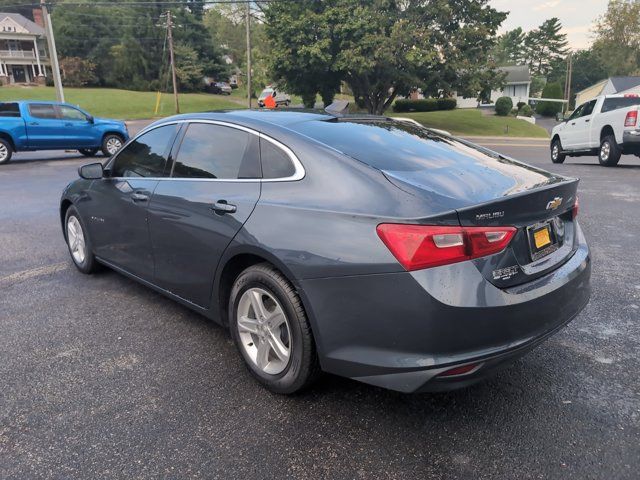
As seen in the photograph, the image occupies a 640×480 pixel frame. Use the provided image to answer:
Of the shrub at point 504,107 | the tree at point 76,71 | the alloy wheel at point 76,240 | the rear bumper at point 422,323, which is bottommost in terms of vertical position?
the shrub at point 504,107

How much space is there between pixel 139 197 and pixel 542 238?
9.05 feet

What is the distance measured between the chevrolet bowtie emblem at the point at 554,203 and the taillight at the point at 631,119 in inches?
A: 450

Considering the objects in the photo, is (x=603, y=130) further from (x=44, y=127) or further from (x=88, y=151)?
(x=44, y=127)

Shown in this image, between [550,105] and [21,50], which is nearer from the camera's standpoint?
[550,105]

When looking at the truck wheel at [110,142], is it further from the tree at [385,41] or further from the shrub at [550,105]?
the shrub at [550,105]

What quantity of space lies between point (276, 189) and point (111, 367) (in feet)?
5.06

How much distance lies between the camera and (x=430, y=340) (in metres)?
2.28

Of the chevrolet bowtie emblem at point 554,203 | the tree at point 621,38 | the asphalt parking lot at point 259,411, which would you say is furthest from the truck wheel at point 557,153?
the tree at point 621,38

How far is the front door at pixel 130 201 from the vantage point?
3809 mm

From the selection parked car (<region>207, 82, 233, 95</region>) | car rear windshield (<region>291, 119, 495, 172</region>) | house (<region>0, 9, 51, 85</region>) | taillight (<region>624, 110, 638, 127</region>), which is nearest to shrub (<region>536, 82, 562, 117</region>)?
parked car (<region>207, 82, 233, 95</region>)

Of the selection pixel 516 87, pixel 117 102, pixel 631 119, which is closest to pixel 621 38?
pixel 516 87

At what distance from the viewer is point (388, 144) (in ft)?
10.2

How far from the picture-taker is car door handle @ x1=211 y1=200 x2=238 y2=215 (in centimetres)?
299

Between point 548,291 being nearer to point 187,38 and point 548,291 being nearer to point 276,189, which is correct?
point 276,189
